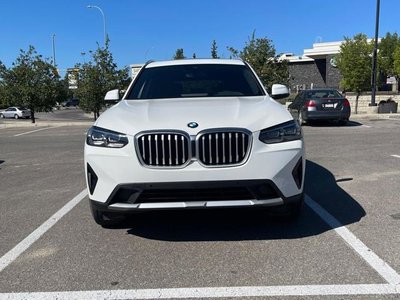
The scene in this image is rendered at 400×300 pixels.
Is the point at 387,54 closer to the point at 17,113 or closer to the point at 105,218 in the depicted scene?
the point at 17,113

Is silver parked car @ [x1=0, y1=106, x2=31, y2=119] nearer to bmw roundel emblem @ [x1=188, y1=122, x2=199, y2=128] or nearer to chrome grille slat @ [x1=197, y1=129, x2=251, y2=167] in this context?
bmw roundel emblem @ [x1=188, y1=122, x2=199, y2=128]

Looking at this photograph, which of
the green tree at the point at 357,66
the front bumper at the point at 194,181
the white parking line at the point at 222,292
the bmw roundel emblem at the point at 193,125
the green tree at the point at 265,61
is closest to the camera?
the white parking line at the point at 222,292

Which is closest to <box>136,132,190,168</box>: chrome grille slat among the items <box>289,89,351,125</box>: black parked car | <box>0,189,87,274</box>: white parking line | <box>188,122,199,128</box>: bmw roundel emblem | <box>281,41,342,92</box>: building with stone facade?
<box>188,122,199,128</box>: bmw roundel emblem

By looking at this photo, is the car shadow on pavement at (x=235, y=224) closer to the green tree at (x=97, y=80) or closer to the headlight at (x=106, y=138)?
the headlight at (x=106, y=138)

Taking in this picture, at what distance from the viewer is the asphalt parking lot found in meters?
3.52

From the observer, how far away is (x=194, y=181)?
13.4 feet

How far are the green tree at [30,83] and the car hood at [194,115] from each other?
75.3ft

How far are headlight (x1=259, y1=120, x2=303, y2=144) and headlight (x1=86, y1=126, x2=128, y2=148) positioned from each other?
4.03ft

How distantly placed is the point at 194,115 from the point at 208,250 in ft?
Answer: 4.03

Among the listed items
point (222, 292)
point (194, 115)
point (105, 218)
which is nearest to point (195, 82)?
point (194, 115)

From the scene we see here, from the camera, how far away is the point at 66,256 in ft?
13.9

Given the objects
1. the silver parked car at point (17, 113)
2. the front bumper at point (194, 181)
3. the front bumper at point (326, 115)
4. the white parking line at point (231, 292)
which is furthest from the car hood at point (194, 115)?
the silver parked car at point (17, 113)

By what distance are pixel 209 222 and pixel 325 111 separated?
41.5 ft

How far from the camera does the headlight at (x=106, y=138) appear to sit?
4.23 m
